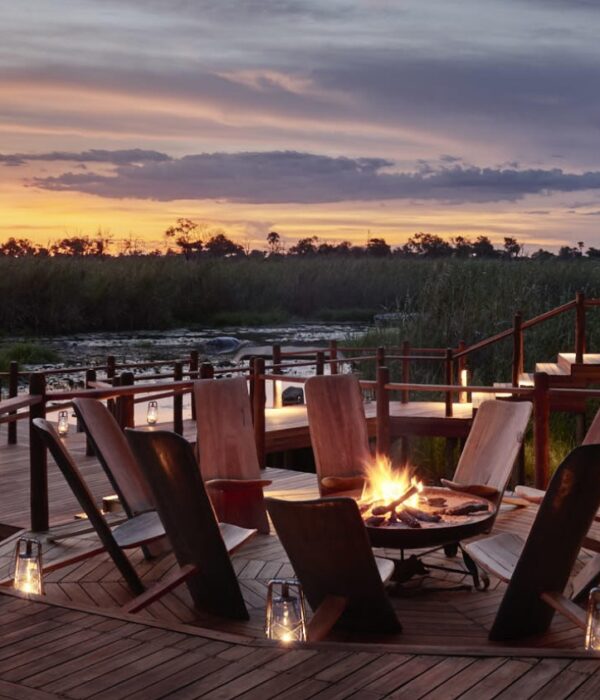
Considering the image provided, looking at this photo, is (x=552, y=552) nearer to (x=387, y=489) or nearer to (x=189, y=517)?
(x=387, y=489)

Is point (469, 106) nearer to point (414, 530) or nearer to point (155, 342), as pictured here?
point (155, 342)

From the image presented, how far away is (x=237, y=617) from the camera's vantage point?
12.6 ft

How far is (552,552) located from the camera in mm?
3543

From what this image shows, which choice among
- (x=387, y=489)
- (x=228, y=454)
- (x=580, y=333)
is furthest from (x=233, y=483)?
(x=580, y=333)

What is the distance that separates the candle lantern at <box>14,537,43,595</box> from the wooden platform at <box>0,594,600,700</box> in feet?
1.95

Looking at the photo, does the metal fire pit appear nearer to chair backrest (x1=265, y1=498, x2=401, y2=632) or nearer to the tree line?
chair backrest (x1=265, y1=498, x2=401, y2=632)

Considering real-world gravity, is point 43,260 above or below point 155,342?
above

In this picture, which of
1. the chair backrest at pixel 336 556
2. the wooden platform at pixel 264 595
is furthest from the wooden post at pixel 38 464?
the chair backrest at pixel 336 556

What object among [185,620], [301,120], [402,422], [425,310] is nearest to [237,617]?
[185,620]

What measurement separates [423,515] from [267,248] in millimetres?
22711

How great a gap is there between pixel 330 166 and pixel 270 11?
11175 mm

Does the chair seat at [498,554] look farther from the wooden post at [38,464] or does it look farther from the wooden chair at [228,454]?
the wooden post at [38,464]

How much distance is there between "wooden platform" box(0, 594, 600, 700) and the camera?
243 centimetres

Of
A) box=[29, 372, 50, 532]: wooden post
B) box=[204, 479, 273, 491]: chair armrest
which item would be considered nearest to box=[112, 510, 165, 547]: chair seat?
box=[204, 479, 273, 491]: chair armrest
